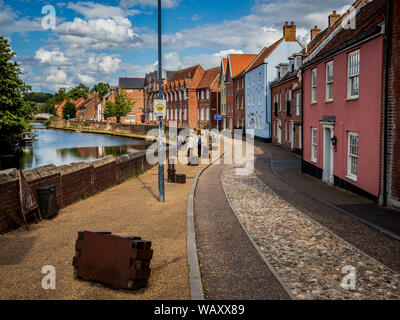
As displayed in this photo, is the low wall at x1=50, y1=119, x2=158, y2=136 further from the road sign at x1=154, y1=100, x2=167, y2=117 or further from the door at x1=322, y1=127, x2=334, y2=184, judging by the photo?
the road sign at x1=154, y1=100, x2=167, y2=117

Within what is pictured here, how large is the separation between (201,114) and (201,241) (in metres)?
68.4

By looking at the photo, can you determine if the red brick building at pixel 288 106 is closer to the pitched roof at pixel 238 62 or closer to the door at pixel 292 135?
the door at pixel 292 135

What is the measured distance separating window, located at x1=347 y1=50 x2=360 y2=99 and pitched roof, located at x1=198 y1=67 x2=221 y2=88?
2311 inches

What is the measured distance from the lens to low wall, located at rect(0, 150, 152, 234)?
924cm

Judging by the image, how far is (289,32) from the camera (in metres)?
45.1

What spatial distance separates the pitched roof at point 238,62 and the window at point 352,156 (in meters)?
44.3

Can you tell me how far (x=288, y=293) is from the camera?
5.82 meters

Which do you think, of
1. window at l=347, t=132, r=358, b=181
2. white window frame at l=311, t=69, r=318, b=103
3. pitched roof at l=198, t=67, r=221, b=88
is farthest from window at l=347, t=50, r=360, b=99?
pitched roof at l=198, t=67, r=221, b=88

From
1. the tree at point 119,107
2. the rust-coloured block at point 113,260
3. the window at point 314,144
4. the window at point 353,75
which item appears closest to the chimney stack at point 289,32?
the window at point 314,144

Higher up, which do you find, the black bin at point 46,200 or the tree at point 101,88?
the tree at point 101,88

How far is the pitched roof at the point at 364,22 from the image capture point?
47.4ft

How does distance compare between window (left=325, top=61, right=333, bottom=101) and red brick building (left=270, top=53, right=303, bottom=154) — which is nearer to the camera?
window (left=325, top=61, right=333, bottom=101)
